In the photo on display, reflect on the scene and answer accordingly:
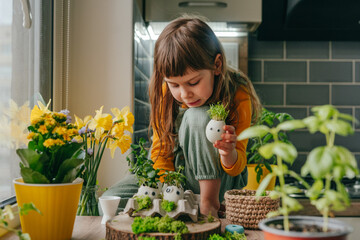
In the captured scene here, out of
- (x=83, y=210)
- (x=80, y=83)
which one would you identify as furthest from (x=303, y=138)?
(x=83, y=210)

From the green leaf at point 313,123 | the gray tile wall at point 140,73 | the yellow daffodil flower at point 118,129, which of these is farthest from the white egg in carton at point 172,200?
the gray tile wall at point 140,73

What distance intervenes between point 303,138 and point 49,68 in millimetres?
1719

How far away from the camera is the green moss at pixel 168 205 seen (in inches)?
33.2

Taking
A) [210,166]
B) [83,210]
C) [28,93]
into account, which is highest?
[28,93]

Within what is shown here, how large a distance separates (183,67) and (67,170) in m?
0.51

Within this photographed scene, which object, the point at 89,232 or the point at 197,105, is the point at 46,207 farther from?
the point at 197,105

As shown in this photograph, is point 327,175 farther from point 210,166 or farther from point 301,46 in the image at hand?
point 301,46

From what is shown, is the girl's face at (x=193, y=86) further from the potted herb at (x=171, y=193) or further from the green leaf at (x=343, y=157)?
the green leaf at (x=343, y=157)

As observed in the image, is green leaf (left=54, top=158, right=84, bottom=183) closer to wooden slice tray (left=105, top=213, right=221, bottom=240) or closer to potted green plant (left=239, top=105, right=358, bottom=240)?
wooden slice tray (left=105, top=213, right=221, bottom=240)

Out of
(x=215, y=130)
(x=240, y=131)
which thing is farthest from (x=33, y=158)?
(x=240, y=131)

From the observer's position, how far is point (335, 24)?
92.0 inches

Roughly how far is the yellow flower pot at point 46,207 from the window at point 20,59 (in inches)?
14.2

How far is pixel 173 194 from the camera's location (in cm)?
87

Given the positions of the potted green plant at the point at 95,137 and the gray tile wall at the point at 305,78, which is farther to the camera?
the gray tile wall at the point at 305,78
